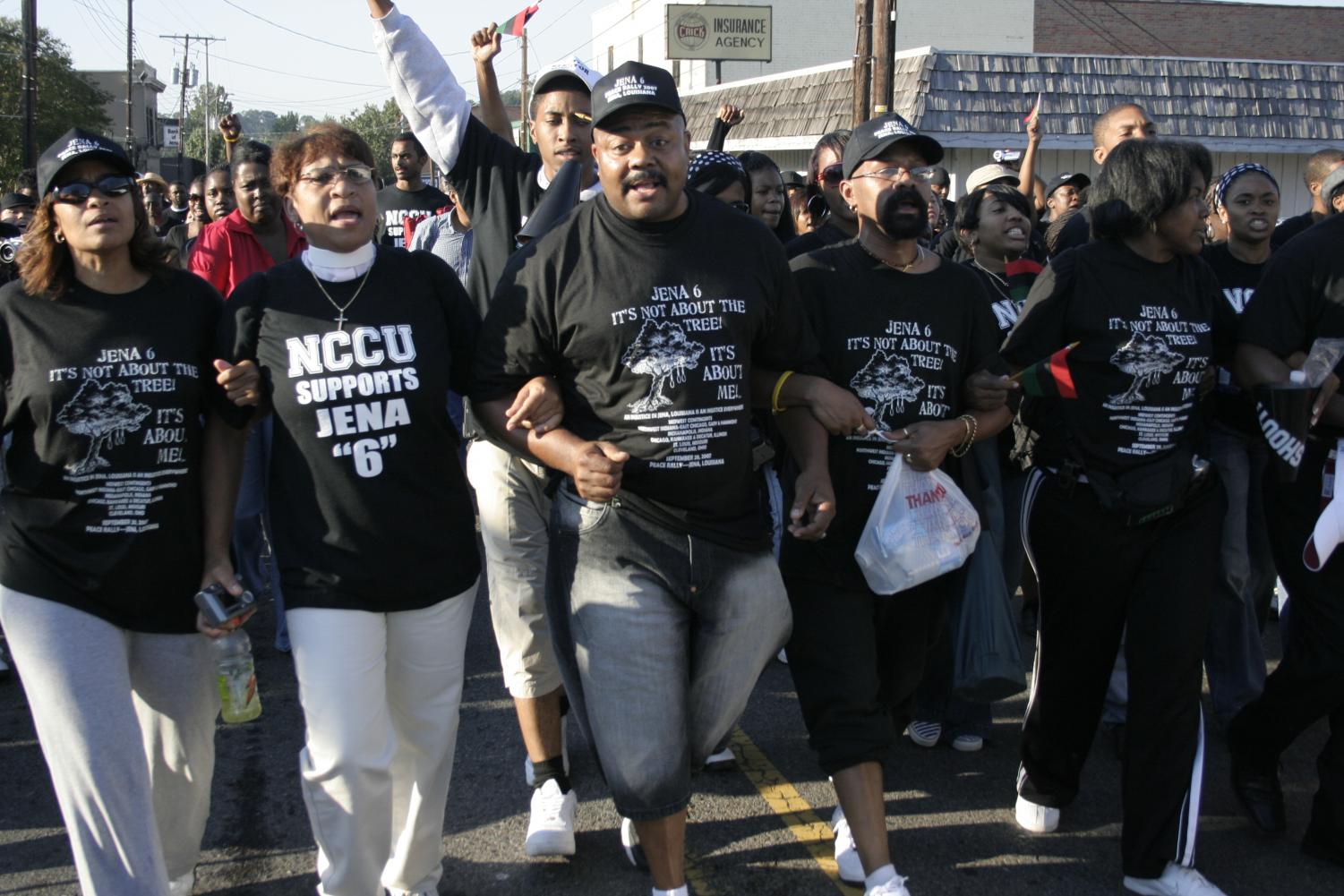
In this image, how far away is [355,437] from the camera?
11.6ft

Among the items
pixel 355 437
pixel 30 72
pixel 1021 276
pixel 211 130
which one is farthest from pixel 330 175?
pixel 211 130

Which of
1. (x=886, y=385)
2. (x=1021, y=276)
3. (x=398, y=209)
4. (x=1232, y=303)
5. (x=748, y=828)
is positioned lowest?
(x=748, y=828)

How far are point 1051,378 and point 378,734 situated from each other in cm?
232

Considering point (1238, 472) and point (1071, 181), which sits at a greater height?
point (1071, 181)

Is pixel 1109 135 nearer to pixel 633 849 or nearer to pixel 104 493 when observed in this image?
pixel 633 849

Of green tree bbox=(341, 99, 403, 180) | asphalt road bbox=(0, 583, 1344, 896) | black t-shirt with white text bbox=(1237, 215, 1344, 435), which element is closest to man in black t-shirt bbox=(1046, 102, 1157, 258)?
black t-shirt with white text bbox=(1237, 215, 1344, 435)

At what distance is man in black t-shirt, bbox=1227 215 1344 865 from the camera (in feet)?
14.0

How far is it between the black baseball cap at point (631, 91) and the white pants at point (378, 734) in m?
1.43

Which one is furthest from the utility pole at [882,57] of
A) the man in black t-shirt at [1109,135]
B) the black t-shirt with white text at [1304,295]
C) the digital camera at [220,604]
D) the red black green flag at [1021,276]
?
the digital camera at [220,604]

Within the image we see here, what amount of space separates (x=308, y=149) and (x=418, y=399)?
2.59 feet

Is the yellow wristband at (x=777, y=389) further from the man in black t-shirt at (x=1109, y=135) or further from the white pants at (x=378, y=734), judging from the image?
the man in black t-shirt at (x=1109, y=135)

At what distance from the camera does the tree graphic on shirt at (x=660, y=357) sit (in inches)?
137

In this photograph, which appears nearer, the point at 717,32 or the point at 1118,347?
the point at 1118,347

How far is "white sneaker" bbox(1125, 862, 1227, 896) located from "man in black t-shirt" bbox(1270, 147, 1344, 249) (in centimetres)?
361
